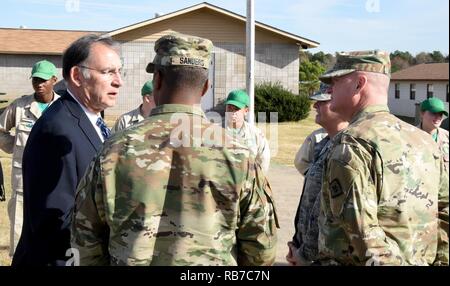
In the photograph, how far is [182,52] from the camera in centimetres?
229

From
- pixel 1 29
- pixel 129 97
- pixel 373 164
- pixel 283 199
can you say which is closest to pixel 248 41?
pixel 283 199

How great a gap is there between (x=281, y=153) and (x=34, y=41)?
22.9 meters

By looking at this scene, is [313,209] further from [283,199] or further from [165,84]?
[283,199]

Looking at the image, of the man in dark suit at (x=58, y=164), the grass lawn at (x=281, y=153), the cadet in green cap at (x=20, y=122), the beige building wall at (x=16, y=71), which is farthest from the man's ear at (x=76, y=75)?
the beige building wall at (x=16, y=71)

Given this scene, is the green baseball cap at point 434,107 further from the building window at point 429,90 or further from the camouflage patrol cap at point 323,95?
the building window at point 429,90

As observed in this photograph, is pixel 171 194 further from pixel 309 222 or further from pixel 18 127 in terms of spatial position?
pixel 18 127

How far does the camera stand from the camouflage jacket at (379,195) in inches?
98.2

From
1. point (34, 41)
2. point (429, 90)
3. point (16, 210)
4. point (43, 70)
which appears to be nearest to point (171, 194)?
point (43, 70)

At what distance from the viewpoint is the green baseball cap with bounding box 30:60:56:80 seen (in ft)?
17.0

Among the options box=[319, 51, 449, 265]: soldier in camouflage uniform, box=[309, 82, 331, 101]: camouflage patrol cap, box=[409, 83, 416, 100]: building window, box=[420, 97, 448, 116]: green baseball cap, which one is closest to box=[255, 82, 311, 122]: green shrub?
box=[409, 83, 416, 100]: building window

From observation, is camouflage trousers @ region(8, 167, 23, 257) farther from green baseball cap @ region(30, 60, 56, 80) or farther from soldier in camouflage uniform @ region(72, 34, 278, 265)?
soldier in camouflage uniform @ region(72, 34, 278, 265)

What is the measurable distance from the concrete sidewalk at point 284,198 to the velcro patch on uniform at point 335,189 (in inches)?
130

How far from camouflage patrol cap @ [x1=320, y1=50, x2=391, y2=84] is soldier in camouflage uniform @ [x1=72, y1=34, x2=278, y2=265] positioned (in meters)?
0.93

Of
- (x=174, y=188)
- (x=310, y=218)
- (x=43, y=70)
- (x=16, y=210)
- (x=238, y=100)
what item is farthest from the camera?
(x=238, y=100)
